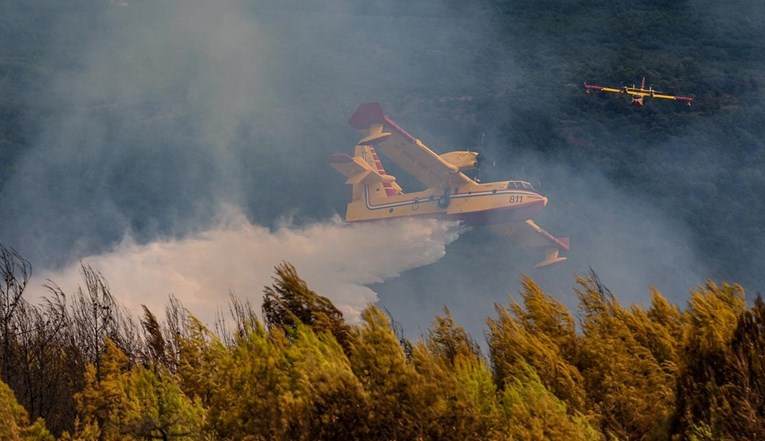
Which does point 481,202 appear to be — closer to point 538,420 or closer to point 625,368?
point 625,368

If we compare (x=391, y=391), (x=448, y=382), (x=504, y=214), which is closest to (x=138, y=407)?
(x=391, y=391)

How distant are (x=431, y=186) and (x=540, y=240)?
1053cm

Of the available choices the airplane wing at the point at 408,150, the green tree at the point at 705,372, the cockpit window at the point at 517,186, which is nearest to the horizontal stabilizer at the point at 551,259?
the cockpit window at the point at 517,186

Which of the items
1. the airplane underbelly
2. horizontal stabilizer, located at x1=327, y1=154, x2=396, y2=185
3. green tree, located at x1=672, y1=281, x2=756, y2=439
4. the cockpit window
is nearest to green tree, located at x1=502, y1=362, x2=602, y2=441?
green tree, located at x1=672, y1=281, x2=756, y2=439

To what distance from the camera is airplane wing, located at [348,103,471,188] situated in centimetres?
6744

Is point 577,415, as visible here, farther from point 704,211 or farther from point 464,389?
point 704,211

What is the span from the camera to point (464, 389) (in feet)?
92.9

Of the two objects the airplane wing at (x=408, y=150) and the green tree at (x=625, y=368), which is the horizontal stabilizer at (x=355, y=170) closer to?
the airplane wing at (x=408, y=150)

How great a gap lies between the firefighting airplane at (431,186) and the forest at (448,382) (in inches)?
1140

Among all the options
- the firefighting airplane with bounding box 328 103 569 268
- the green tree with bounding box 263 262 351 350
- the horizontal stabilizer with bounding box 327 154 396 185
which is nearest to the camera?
the green tree with bounding box 263 262 351 350

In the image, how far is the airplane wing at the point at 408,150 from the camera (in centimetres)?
6744

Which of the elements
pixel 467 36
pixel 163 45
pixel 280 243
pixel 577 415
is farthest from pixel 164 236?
pixel 577 415

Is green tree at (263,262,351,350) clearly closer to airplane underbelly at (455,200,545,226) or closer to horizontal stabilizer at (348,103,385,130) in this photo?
airplane underbelly at (455,200,545,226)

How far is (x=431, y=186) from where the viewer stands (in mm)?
68875
